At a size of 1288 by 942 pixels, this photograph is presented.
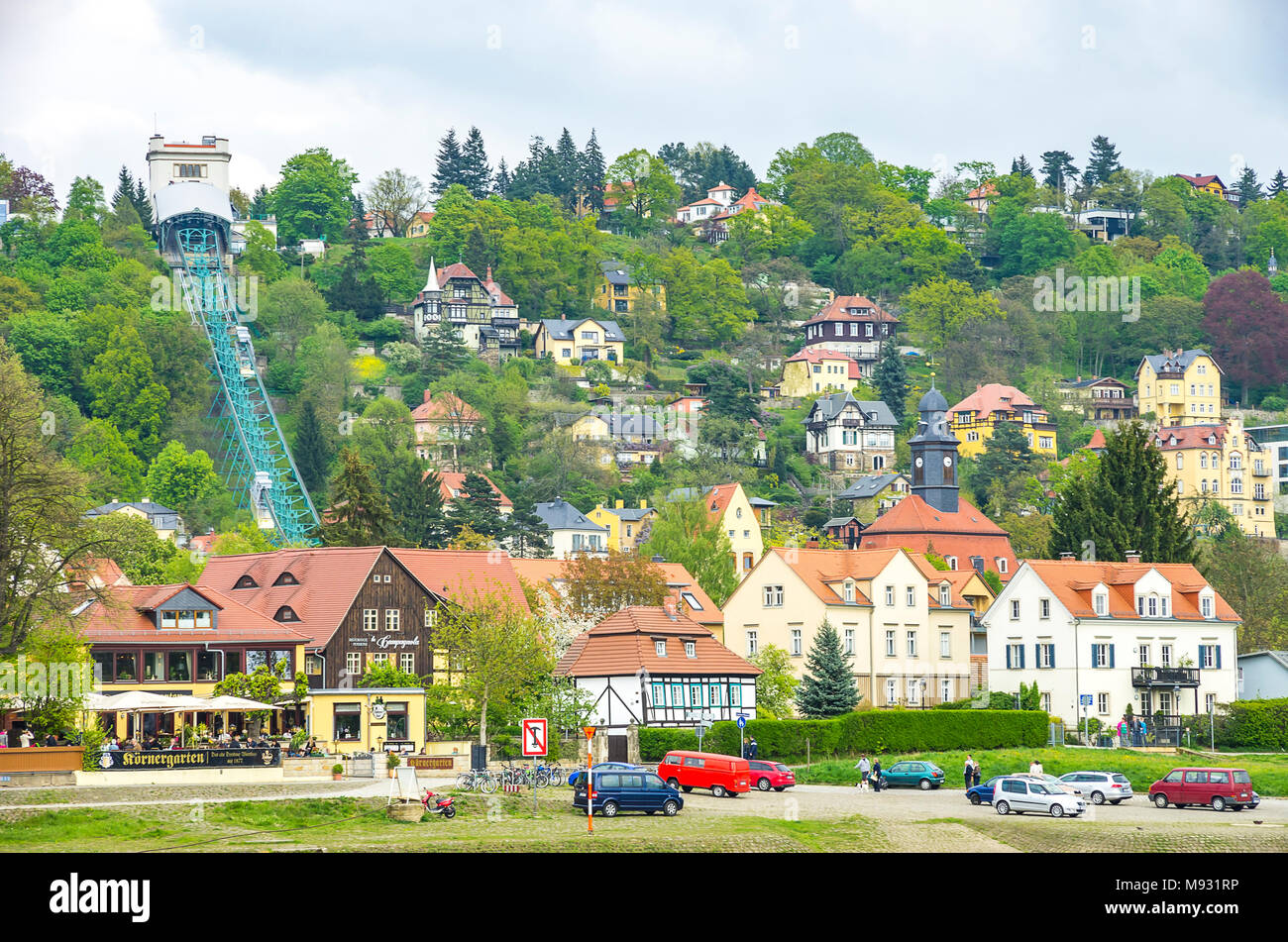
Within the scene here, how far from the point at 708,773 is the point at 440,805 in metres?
11.7

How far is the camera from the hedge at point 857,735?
70.4 metres

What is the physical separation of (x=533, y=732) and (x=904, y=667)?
45.8 m

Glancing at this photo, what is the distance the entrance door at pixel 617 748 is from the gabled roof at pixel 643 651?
8.59 ft

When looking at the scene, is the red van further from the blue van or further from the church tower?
the church tower

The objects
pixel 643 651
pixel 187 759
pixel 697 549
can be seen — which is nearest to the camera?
pixel 187 759

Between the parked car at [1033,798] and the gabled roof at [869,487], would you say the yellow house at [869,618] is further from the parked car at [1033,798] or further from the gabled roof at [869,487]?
the gabled roof at [869,487]

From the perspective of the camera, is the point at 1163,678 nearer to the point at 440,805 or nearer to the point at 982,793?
the point at 982,793

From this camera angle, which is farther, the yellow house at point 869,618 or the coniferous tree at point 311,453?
the coniferous tree at point 311,453

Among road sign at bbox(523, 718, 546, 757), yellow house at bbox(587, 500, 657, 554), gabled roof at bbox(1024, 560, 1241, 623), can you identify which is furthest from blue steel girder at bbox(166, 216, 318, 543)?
road sign at bbox(523, 718, 546, 757)

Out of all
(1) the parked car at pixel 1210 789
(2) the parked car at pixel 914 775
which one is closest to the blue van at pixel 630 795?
(2) the parked car at pixel 914 775

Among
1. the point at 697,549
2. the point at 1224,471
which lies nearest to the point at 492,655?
the point at 697,549

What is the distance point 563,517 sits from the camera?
536ft
